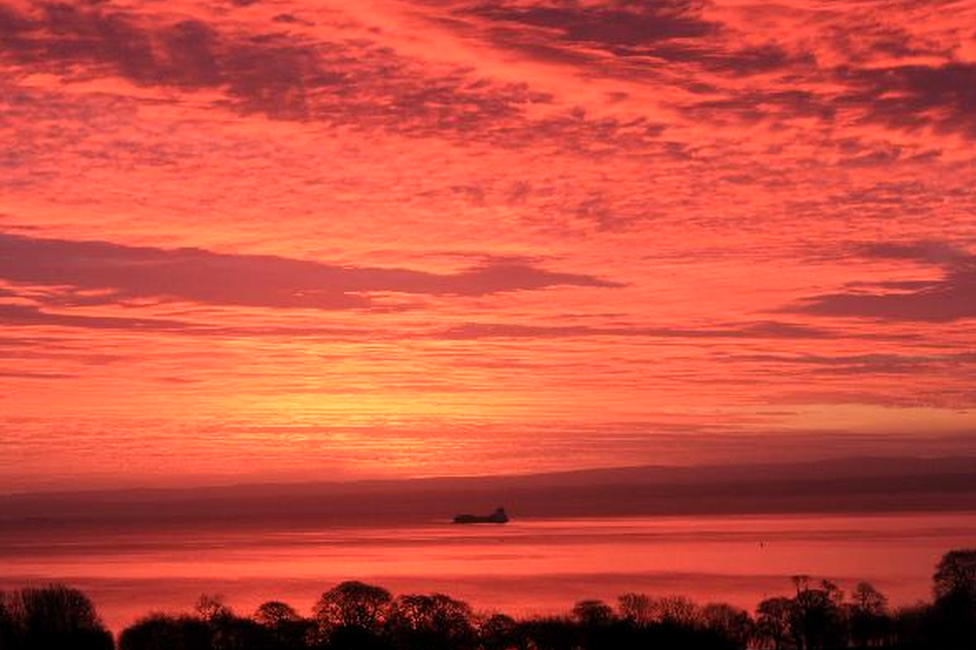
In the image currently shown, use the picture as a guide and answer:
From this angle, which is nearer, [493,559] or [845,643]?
[845,643]

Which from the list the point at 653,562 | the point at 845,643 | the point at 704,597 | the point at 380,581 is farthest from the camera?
the point at 653,562

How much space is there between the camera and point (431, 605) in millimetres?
66812

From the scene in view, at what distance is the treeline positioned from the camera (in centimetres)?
6153

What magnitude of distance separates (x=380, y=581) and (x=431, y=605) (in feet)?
285

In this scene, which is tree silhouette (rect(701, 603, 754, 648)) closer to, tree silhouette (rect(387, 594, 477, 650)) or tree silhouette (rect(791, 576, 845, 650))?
tree silhouette (rect(791, 576, 845, 650))

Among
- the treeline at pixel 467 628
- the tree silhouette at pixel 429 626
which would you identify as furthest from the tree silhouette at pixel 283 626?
the tree silhouette at pixel 429 626

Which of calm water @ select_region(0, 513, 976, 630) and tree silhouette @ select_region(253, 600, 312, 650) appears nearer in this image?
tree silhouette @ select_region(253, 600, 312, 650)

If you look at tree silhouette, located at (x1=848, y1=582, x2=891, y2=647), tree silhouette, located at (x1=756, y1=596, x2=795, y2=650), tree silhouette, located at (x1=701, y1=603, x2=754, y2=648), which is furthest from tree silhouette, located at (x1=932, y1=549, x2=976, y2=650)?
tree silhouette, located at (x1=701, y1=603, x2=754, y2=648)

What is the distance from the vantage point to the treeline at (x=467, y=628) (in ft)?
202

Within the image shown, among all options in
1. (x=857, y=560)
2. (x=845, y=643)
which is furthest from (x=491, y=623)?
(x=857, y=560)

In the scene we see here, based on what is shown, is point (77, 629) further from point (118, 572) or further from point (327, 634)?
point (118, 572)

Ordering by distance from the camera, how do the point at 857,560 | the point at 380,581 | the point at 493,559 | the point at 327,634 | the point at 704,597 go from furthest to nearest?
the point at 493,559 < the point at 857,560 < the point at 380,581 < the point at 704,597 < the point at 327,634

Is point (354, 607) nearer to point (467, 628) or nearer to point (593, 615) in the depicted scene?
point (467, 628)

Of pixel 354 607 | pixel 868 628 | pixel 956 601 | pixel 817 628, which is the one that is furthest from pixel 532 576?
pixel 354 607
